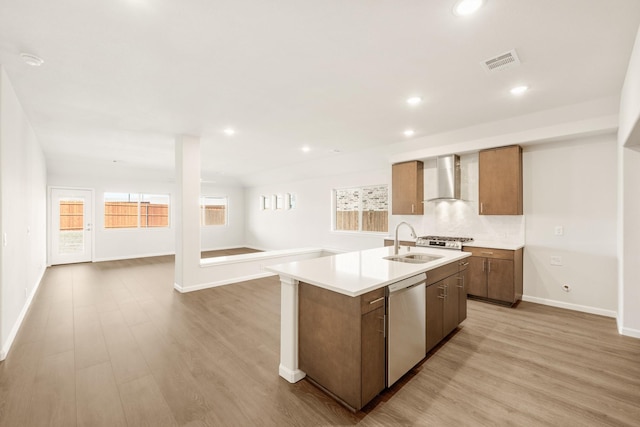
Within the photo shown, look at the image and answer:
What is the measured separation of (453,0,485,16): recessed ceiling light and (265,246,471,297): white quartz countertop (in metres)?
1.82

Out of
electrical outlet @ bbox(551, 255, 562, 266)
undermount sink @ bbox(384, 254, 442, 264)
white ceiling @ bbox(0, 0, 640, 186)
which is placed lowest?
electrical outlet @ bbox(551, 255, 562, 266)

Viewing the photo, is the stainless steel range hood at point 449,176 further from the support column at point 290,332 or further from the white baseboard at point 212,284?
the white baseboard at point 212,284

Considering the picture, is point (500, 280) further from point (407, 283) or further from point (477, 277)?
point (407, 283)

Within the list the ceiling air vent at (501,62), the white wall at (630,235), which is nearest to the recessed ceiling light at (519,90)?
the ceiling air vent at (501,62)

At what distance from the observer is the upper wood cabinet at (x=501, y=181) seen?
4.05 metres

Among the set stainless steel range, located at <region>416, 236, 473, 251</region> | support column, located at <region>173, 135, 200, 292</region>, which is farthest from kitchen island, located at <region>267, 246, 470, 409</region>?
support column, located at <region>173, 135, 200, 292</region>

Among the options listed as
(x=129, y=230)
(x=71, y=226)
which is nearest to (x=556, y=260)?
(x=129, y=230)

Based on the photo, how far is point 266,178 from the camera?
29.7 feet

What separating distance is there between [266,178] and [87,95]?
19.8 ft

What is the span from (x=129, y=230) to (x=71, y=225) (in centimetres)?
131

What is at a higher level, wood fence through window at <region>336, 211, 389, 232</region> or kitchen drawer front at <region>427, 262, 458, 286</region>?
wood fence through window at <region>336, 211, 389, 232</region>

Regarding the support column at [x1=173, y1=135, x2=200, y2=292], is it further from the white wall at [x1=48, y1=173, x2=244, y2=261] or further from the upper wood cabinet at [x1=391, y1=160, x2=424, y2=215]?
the white wall at [x1=48, y1=173, x2=244, y2=261]

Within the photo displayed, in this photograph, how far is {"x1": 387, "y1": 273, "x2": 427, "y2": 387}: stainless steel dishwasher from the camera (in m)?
2.06

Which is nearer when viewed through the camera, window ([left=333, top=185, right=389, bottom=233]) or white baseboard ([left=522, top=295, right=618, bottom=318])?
white baseboard ([left=522, top=295, right=618, bottom=318])
